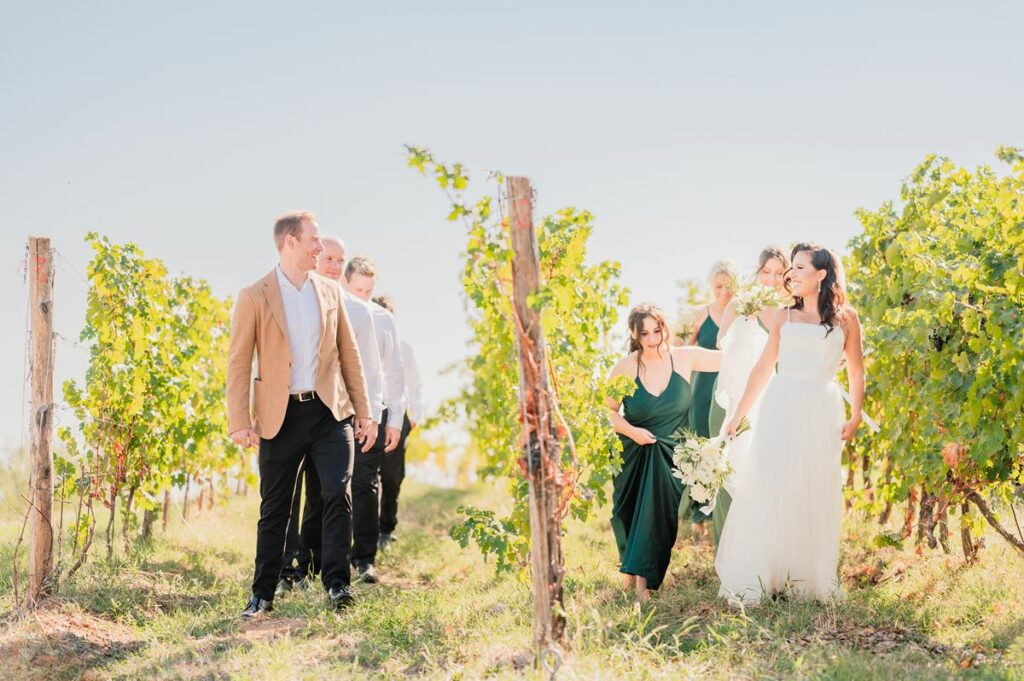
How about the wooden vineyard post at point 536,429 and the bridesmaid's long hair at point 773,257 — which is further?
the bridesmaid's long hair at point 773,257

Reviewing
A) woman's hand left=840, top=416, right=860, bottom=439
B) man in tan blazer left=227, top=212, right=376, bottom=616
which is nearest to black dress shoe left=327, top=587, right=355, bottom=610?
man in tan blazer left=227, top=212, right=376, bottom=616

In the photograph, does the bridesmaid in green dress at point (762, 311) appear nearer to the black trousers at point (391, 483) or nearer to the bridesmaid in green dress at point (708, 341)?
the bridesmaid in green dress at point (708, 341)

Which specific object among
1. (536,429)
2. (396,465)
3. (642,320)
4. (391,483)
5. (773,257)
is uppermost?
(773,257)

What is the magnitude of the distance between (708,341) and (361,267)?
2.66 m

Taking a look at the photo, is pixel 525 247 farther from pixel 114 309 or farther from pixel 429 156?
pixel 114 309

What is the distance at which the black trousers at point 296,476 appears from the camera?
209 inches

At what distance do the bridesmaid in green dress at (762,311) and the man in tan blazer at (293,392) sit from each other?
2.12 meters

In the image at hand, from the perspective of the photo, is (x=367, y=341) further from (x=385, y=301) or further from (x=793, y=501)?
(x=793, y=501)

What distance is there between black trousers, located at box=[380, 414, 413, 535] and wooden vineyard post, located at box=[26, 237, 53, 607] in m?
2.83

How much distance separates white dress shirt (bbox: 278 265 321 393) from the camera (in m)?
5.30

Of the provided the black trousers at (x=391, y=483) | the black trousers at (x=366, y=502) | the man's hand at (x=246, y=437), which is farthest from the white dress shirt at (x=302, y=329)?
the black trousers at (x=391, y=483)

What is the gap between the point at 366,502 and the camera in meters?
6.73

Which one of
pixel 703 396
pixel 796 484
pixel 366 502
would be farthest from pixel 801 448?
pixel 366 502

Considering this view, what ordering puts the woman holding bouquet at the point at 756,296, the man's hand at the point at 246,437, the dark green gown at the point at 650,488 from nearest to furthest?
the man's hand at the point at 246,437 → the dark green gown at the point at 650,488 → the woman holding bouquet at the point at 756,296
